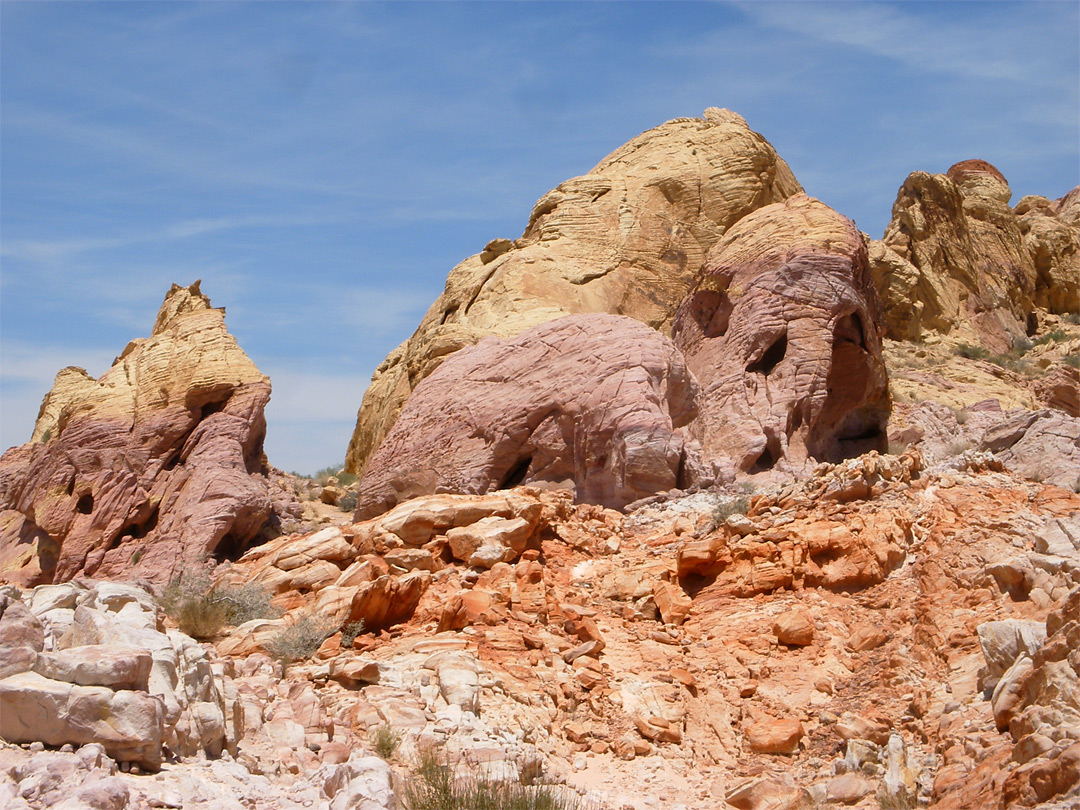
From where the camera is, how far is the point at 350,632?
11.2m

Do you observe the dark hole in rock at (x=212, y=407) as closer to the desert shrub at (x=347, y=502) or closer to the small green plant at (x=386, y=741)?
the desert shrub at (x=347, y=502)

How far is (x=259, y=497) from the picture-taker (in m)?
18.6

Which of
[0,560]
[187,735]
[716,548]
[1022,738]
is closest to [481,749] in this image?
[187,735]

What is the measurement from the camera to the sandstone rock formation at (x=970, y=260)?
108ft

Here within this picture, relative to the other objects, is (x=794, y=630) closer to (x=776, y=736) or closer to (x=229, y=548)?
(x=776, y=736)

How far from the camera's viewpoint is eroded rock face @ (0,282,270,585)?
18.4 m

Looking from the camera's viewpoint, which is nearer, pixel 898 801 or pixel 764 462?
pixel 898 801

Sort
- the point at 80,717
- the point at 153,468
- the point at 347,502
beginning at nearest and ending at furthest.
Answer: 1. the point at 80,717
2. the point at 153,468
3. the point at 347,502

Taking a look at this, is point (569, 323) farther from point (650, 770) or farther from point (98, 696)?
point (98, 696)

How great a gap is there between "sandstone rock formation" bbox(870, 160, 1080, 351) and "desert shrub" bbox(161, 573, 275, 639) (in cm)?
2307

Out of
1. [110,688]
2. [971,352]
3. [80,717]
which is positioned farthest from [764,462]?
[971,352]

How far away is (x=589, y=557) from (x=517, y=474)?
3635 mm

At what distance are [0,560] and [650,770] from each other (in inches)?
595

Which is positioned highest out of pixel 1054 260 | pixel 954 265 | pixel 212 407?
pixel 1054 260
